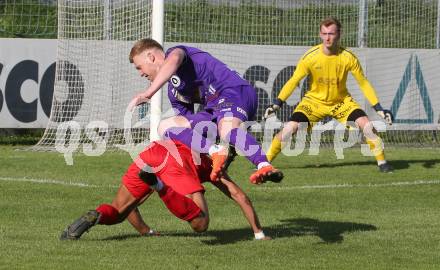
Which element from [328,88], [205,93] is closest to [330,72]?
[328,88]

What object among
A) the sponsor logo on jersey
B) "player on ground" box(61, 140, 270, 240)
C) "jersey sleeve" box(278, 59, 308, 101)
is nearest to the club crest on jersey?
"player on ground" box(61, 140, 270, 240)

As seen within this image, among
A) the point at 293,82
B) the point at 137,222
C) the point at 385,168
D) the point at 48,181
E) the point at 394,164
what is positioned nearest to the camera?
the point at 137,222

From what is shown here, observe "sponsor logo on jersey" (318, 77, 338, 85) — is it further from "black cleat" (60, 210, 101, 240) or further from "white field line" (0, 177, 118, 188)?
"black cleat" (60, 210, 101, 240)

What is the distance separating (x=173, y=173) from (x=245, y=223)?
162 centimetres

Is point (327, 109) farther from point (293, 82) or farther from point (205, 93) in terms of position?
point (205, 93)

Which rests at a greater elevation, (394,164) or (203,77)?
(203,77)

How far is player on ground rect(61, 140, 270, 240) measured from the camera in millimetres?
7809

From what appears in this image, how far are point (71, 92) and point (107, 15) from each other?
1.45 metres

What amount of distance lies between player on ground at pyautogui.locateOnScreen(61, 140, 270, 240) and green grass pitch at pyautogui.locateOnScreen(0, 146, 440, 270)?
216 mm

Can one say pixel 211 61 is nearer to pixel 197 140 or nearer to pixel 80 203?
pixel 197 140

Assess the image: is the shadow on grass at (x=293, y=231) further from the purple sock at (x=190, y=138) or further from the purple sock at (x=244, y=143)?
the purple sock at (x=244, y=143)

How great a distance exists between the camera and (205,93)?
26.6 ft

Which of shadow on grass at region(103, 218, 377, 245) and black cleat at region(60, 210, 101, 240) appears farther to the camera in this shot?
shadow on grass at region(103, 218, 377, 245)

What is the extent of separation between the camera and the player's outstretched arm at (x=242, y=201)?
8.32 m
